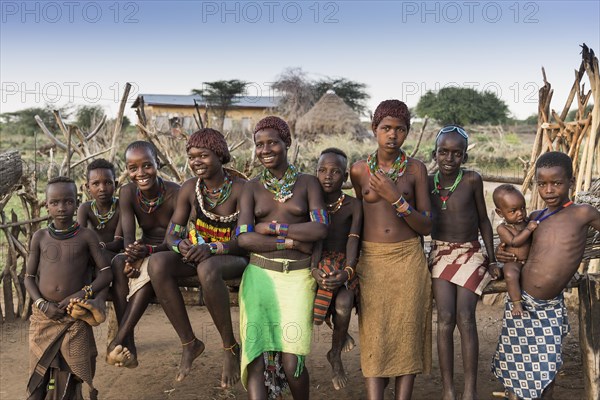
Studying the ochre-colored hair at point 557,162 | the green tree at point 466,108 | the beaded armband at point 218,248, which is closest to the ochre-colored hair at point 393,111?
the ochre-colored hair at point 557,162

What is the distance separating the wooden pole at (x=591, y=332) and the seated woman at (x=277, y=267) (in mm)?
1852

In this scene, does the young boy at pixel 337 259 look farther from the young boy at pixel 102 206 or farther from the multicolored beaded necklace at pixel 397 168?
the young boy at pixel 102 206

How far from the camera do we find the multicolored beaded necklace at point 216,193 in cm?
355

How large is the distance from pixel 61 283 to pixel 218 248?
3.17ft

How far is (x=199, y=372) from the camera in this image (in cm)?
467

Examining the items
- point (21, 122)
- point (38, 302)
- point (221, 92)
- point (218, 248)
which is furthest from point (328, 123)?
point (38, 302)

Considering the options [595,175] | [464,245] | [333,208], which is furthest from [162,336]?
[595,175]

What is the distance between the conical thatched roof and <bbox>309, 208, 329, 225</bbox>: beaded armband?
18.3m

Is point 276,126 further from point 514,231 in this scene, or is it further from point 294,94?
point 294,94

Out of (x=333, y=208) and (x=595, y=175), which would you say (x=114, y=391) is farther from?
(x=595, y=175)

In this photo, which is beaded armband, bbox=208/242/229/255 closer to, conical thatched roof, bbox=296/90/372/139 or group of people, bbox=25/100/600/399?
group of people, bbox=25/100/600/399

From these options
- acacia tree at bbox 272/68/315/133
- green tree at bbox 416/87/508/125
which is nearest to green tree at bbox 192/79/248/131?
acacia tree at bbox 272/68/315/133

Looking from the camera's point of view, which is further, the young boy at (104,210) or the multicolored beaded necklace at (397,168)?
the young boy at (104,210)

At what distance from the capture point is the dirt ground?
13.9 ft
